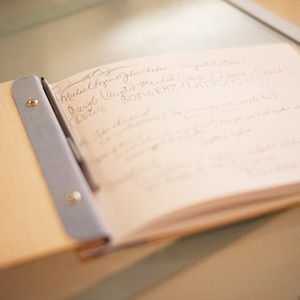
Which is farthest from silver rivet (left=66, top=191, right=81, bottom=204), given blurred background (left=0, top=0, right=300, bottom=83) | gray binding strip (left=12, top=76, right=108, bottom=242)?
blurred background (left=0, top=0, right=300, bottom=83)

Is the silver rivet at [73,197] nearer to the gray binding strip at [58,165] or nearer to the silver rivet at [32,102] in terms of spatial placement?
the gray binding strip at [58,165]

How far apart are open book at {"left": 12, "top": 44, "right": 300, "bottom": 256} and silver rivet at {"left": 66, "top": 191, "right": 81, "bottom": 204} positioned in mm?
16

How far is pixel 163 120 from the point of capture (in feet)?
1.51

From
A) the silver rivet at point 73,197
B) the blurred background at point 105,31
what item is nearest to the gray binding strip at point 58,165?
the silver rivet at point 73,197

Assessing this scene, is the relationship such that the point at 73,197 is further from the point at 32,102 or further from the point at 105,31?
the point at 105,31

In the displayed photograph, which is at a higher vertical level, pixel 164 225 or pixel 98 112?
pixel 98 112

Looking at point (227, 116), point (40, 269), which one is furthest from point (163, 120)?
point (40, 269)

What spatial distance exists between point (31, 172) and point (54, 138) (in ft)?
0.14

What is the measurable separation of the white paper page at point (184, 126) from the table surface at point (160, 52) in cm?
7

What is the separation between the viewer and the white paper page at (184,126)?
40 centimetres

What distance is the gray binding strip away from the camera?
1.23 ft

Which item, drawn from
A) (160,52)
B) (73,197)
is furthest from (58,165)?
(160,52)

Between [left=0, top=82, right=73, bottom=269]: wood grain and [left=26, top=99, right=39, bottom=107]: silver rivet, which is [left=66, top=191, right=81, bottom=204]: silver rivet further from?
[left=26, top=99, right=39, bottom=107]: silver rivet

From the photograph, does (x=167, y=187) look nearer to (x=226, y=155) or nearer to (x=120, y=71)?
(x=226, y=155)
